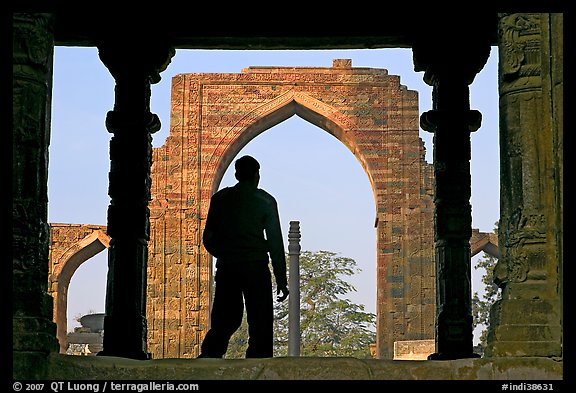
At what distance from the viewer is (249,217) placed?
8.14 metres

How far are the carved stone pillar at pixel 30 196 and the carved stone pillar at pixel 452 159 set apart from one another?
14.8ft

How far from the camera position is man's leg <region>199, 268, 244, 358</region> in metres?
8.07

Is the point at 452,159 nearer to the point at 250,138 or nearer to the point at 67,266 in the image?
the point at 250,138

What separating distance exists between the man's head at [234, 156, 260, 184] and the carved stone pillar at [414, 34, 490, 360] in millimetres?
2236

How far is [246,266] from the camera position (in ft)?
26.3

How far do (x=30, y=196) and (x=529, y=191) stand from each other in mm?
2433

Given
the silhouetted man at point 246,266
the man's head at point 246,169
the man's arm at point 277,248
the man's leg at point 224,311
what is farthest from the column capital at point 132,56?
the man's leg at point 224,311

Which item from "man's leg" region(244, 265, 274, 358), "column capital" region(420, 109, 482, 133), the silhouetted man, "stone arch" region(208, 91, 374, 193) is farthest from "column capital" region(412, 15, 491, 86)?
"stone arch" region(208, 91, 374, 193)

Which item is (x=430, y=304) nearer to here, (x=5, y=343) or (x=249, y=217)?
(x=249, y=217)

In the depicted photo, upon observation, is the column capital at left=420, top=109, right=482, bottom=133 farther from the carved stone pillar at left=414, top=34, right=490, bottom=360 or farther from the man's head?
the man's head

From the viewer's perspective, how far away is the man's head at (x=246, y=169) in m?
8.28

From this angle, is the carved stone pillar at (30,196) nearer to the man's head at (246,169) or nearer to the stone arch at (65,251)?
the man's head at (246,169)
